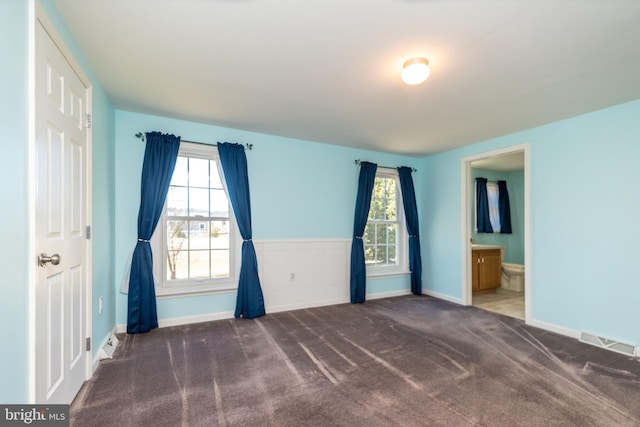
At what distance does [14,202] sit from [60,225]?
1.88 feet

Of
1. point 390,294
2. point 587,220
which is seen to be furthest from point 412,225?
point 587,220

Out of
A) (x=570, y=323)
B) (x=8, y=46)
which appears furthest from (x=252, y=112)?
(x=570, y=323)

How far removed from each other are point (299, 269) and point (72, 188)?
2.87 meters

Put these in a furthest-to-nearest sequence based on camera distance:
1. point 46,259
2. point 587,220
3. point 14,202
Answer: point 587,220 < point 46,259 < point 14,202

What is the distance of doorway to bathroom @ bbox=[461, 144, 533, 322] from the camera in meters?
3.96

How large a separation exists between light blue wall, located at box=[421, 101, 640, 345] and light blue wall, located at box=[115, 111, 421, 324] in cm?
206

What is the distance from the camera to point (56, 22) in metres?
1.75

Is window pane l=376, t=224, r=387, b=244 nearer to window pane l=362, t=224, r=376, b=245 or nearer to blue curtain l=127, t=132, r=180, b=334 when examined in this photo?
window pane l=362, t=224, r=376, b=245

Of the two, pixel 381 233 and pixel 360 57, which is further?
pixel 381 233

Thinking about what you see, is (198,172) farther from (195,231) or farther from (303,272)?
(303,272)

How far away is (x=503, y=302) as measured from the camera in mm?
4695

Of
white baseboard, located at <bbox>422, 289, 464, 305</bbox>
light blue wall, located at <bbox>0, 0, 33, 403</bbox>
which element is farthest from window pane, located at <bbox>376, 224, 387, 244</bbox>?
light blue wall, located at <bbox>0, 0, 33, 403</bbox>

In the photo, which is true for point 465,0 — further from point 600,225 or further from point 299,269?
point 299,269

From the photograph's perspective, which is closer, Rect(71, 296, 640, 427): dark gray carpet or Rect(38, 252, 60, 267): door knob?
Rect(38, 252, 60, 267): door knob
